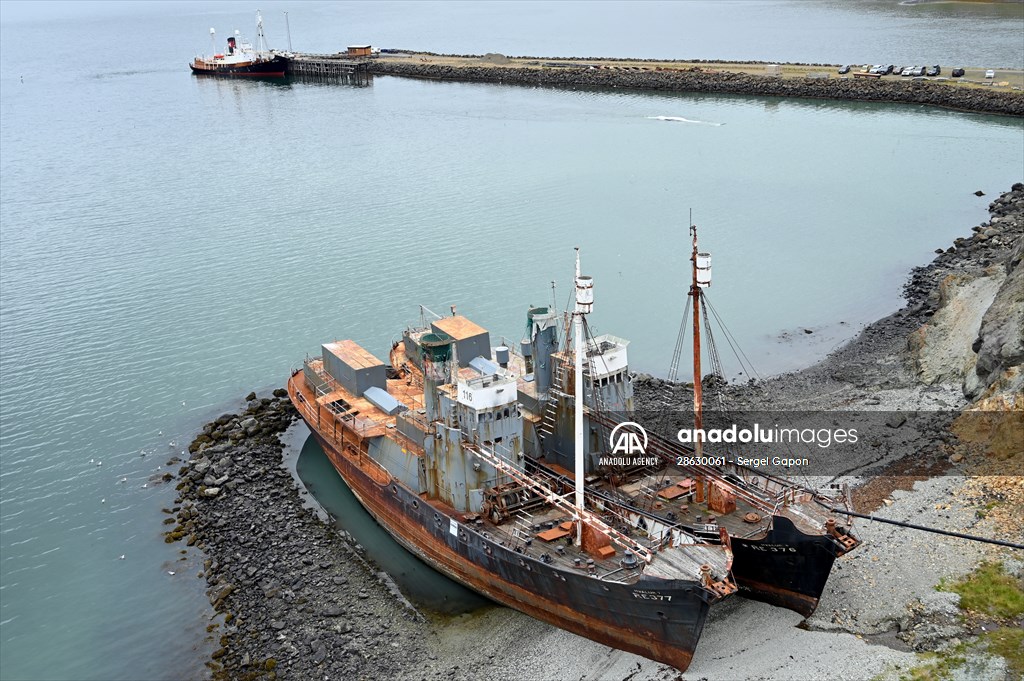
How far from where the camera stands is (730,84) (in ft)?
380

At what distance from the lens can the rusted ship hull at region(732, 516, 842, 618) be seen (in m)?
25.8

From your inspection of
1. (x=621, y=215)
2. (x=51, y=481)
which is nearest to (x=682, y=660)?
(x=51, y=481)

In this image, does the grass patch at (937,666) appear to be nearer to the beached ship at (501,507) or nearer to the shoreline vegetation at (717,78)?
the beached ship at (501,507)

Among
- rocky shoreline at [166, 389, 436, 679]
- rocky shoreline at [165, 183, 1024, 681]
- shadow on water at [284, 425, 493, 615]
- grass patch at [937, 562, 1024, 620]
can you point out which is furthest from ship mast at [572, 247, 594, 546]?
grass patch at [937, 562, 1024, 620]

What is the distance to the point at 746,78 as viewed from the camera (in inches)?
4537

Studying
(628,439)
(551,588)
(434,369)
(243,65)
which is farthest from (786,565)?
(243,65)

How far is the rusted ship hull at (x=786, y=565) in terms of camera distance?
25844 millimetres

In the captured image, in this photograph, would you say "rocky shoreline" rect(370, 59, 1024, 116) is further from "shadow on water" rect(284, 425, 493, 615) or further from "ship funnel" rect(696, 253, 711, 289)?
"shadow on water" rect(284, 425, 493, 615)

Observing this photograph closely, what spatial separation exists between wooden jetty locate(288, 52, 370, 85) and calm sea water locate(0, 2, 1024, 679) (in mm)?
23581

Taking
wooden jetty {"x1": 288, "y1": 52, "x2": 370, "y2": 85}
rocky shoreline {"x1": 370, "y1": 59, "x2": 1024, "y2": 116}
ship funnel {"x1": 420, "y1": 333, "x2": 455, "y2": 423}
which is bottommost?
ship funnel {"x1": 420, "y1": 333, "x2": 455, "y2": 423}

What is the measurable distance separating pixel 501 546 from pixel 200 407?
2343 centimetres

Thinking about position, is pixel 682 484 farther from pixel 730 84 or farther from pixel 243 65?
pixel 243 65

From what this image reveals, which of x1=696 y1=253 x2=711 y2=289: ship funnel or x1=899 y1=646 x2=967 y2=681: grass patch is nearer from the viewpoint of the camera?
x1=899 y1=646 x2=967 y2=681: grass patch

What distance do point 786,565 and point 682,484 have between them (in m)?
5.14
